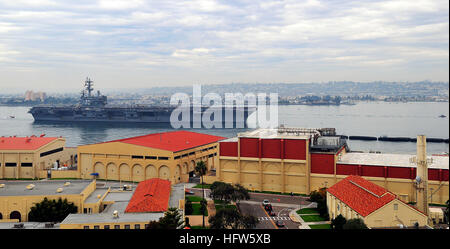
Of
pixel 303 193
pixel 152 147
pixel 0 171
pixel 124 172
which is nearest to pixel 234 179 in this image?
pixel 303 193

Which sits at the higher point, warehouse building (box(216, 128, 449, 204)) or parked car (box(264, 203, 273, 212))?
warehouse building (box(216, 128, 449, 204))

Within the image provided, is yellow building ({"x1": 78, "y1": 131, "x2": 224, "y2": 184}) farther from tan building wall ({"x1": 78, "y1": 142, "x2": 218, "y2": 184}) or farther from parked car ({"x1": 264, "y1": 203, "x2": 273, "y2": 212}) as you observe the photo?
parked car ({"x1": 264, "y1": 203, "x2": 273, "y2": 212})

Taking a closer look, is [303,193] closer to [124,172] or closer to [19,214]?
[124,172]

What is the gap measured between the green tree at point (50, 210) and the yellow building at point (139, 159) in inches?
586

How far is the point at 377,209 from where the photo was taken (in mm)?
24203

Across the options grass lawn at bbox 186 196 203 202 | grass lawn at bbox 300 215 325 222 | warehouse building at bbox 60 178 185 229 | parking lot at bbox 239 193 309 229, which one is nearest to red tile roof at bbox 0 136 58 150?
warehouse building at bbox 60 178 185 229

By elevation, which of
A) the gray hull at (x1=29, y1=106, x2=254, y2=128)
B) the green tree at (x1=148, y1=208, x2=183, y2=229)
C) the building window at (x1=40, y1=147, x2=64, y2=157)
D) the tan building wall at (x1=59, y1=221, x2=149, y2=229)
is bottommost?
the tan building wall at (x1=59, y1=221, x2=149, y2=229)

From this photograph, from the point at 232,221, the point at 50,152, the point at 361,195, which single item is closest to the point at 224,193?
the point at 232,221

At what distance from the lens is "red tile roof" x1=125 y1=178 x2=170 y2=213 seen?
2692 centimetres

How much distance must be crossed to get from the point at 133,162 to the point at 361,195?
86.1ft

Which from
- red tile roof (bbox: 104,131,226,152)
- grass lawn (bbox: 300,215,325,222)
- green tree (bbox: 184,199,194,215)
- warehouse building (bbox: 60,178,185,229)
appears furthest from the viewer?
red tile roof (bbox: 104,131,226,152)

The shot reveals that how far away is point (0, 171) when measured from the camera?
154 ft

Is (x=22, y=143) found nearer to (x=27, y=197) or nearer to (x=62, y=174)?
(x=62, y=174)

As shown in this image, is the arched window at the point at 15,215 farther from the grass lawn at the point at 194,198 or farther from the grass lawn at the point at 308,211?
the grass lawn at the point at 308,211
